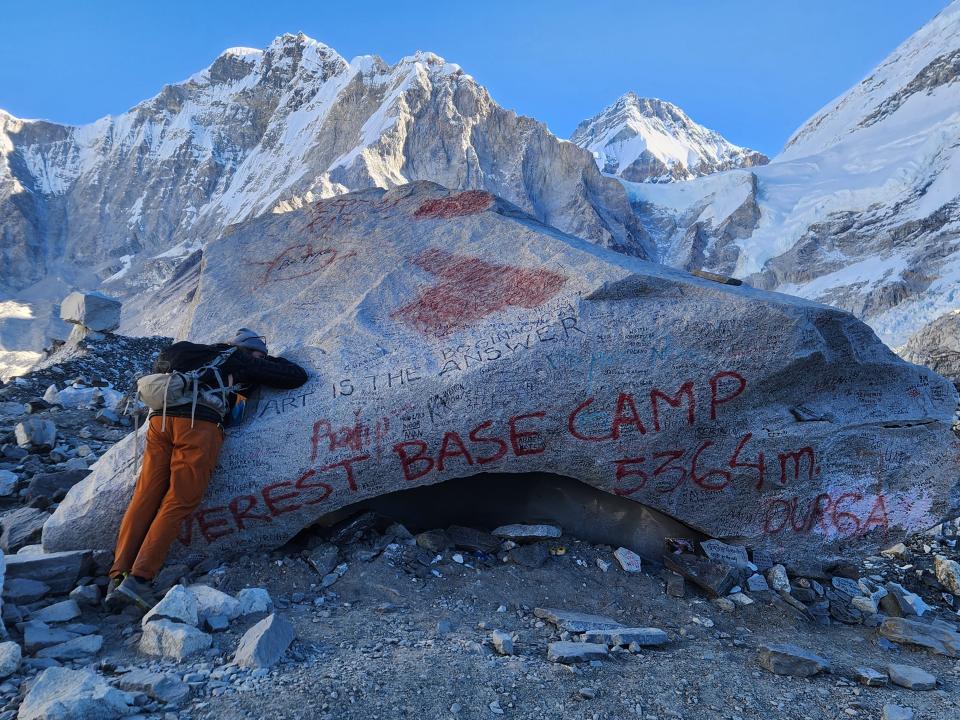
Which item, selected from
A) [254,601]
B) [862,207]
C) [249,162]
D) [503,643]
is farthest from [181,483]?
[249,162]

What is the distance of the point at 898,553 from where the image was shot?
5094 millimetres

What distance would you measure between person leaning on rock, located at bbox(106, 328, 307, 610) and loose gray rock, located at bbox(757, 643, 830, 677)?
3323 mm

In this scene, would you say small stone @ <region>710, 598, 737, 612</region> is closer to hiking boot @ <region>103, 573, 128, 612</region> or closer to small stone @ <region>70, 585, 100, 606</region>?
hiking boot @ <region>103, 573, 128, 612</region>

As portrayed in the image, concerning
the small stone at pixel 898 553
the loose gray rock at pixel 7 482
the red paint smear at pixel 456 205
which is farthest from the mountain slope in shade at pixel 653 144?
the loose gray rock at pixel 7 482

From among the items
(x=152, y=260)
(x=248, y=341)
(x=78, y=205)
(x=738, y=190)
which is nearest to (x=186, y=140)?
(x=78, y=205)

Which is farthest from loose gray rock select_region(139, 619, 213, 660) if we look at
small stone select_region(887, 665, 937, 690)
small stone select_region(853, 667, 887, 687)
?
small stone select_region(887, 665, 937, 690)

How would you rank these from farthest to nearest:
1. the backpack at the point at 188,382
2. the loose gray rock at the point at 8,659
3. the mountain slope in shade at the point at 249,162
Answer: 1. the mountain slope in shade at the point at 249,162
2. the backpack at the point at 188,382
3. the loose gray rock at the point at 8,659

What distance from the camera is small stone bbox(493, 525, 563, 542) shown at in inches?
179

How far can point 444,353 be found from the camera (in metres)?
4.48

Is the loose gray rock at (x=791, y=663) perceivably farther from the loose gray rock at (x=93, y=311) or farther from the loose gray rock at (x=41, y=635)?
the loose gray rock at (x=93, y=311)

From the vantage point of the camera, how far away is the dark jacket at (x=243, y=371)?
407 centimetres

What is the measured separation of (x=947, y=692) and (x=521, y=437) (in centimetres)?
258

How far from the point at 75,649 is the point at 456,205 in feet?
15.4

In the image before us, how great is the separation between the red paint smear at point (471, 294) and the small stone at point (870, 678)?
9.59 ft
